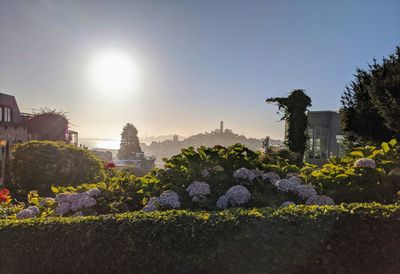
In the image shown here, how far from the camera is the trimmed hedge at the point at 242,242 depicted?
3432mm

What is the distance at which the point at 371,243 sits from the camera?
11.6 ft

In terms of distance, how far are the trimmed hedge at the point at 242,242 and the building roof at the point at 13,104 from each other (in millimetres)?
25183

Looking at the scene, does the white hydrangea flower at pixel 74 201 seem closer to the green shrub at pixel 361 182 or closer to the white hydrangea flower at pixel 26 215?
the white hydrangea flower at pixel 26 215

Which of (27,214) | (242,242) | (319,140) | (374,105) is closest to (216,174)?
(242,242)

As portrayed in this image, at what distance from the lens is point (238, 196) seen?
184 inches

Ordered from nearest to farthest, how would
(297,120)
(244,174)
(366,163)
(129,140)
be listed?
(366,163)
(244,174)
(297,120)
(129,140)

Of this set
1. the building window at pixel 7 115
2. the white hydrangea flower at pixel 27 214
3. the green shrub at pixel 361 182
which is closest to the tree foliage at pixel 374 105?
the green shrub at pixel 361 182

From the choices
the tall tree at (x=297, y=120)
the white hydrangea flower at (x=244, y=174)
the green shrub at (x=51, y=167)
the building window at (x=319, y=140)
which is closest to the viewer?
the white hydrangea flower at (x=244, y=174)

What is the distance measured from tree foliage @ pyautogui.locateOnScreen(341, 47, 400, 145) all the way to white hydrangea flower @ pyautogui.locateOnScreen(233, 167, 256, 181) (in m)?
10.1

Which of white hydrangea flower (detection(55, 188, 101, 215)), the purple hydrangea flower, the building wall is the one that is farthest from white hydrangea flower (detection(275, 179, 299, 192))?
the building wall

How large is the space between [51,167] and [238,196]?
30.0 ft

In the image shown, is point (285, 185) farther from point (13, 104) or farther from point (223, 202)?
point (13, 104)

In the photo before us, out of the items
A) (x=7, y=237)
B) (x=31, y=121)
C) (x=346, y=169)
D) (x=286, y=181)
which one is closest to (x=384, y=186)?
(x=346, y=169)

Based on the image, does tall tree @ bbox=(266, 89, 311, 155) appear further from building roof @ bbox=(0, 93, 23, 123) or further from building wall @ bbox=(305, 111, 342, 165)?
building roof @ bbox=(0, 93, 23, 123)
